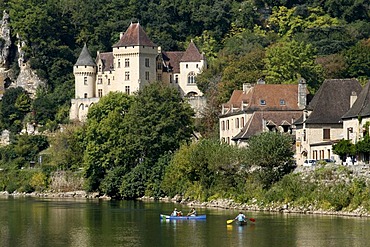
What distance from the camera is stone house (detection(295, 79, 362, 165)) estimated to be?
8344 centimetres

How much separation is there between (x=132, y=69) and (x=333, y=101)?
152ft

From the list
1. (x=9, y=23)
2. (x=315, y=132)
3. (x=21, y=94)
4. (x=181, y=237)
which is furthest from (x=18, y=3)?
(x=181, y=237)

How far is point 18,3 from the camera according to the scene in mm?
147000

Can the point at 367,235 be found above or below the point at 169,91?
below

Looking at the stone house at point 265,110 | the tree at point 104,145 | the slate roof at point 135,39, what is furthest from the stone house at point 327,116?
the slate roof at point 135,39

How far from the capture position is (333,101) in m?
84.1

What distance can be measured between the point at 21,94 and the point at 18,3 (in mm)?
13992

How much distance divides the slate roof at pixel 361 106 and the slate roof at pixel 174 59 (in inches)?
2050

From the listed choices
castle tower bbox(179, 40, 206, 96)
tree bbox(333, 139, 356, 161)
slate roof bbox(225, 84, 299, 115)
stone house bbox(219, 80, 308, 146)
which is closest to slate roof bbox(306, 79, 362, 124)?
tree bbox(333, 139, 356, 161)

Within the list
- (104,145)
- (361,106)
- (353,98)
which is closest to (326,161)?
(361,106)

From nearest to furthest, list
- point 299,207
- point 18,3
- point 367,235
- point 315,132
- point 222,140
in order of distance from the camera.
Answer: point 367,235 → point 299,207 → point 315,132 → point 222,140 → point 18,3

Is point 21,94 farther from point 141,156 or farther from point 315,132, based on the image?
point 315,132

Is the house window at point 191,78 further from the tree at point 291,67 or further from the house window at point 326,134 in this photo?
the house window at point 326,134

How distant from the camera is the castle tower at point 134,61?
12725 centimetres
